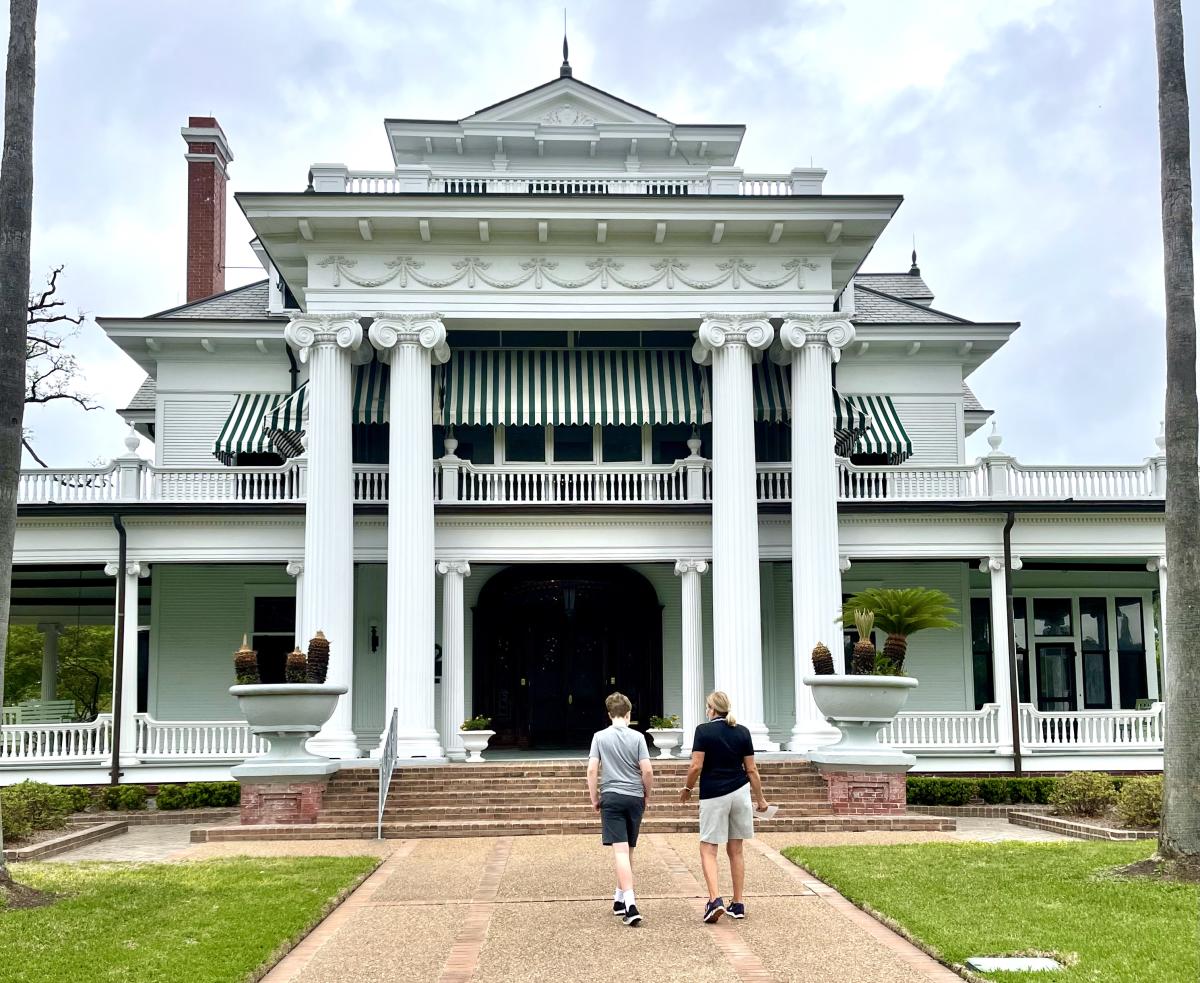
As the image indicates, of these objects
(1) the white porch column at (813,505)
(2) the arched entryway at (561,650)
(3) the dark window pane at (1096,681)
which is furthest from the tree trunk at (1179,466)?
(3) the dark window pane at (1096,681)

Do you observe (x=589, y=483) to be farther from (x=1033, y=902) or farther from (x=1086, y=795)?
(x=1033, y=902)

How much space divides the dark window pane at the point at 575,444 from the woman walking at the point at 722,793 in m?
16.7

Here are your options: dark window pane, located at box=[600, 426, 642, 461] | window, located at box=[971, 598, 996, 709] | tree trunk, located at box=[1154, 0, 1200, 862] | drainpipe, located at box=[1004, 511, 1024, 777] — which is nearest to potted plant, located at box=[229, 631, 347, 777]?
dark window pane, located at box=[600, 426, 642, 461]

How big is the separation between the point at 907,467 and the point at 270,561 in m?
13.4

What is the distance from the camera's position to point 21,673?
53500mm

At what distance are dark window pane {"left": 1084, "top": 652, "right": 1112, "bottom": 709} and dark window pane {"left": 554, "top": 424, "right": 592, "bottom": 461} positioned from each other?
12.8 meters

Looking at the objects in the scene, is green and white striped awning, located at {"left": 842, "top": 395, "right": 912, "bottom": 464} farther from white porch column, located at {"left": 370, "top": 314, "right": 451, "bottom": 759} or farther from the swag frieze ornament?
white porch column, located at {"left": 370, "top": 314, "right": 451, "bottom": 759}

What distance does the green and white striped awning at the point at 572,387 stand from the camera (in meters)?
26.7

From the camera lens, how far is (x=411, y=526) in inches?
961

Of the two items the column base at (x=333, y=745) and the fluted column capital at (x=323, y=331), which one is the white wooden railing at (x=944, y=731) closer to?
the column base at (x=333, y=745)

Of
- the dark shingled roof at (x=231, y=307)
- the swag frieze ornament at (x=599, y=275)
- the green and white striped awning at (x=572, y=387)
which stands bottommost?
the green and white striped awning at (x=572, y=387)

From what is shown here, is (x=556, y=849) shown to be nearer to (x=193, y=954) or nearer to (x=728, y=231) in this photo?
(x=193, y=954)

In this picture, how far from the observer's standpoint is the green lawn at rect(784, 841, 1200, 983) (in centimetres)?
973

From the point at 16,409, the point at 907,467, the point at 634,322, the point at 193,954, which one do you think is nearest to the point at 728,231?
the point at 634,322
